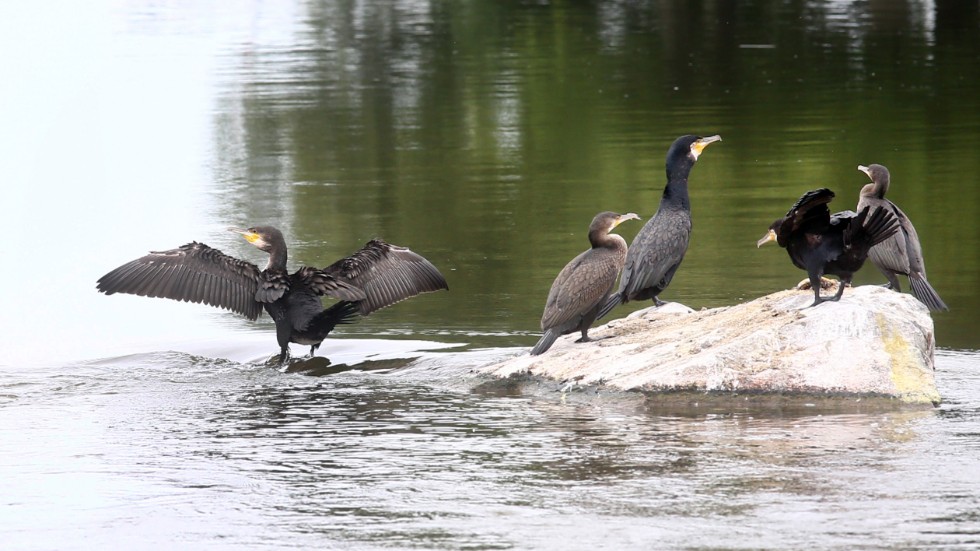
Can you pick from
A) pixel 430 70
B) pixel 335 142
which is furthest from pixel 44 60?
pixel 335 142

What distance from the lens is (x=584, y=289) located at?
30.4 ft

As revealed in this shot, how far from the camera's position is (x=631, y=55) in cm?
3353

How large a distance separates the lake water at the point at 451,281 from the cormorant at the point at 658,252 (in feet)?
3.51

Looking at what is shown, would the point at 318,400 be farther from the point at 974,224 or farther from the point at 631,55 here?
the point at 631,55

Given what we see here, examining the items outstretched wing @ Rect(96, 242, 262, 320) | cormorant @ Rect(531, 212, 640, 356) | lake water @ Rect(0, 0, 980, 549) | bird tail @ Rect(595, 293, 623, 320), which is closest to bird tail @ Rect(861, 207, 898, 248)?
lake water @ Rect(0, 0, 980, 549)

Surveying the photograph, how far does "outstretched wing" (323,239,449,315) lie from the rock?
8.10 ft

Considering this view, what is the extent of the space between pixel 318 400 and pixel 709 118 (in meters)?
14.9

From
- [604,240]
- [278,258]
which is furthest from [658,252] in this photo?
[278,258]

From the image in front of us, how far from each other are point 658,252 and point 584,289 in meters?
0.79

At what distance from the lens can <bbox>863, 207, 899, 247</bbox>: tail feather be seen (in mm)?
8547

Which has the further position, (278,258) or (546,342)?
(278,258)

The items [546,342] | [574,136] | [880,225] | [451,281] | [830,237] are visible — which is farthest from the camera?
[574,136]

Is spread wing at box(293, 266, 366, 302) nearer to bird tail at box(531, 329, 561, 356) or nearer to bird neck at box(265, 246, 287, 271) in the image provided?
bird neck at box(265, 246, 287, 271)

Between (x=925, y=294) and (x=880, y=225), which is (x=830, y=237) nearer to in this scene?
(x=880, y=225)
